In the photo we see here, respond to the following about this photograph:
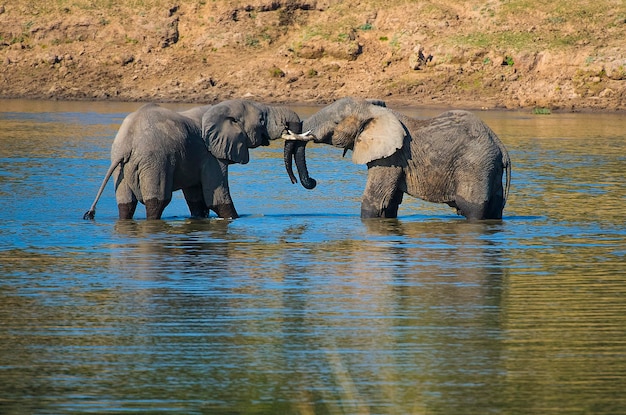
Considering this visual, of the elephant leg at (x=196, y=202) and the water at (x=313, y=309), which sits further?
the elephant leg at (x=196, y=202)

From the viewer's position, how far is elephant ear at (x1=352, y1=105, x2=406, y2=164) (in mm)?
14719

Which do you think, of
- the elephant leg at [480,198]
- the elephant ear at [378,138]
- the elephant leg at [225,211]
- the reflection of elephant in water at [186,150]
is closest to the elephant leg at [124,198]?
the reflection of elephant in water at [186,150]

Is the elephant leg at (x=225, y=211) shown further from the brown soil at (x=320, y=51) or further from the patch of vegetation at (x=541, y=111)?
the brown soil at (x=320, y=51)

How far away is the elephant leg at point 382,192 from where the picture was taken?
14.9 m

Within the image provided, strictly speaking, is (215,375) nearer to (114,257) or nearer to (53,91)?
(114,257)

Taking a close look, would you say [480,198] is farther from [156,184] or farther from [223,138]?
[156,184]

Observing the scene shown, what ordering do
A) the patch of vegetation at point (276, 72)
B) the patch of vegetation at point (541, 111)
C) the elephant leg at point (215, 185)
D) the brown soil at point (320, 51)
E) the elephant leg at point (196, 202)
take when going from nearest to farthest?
the elephant leg at point (215, 185)
the elephant leg at point (196, 202)
the patch of vegetation at point (541, 111)
the brown soil at point (320, 51)
the patch of vegetation at point (276, 72)

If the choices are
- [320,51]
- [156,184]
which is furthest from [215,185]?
[320,51]

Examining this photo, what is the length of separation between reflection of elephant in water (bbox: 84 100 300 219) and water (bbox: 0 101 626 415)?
304 mm

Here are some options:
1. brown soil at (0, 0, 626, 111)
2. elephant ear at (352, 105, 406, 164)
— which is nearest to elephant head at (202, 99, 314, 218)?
elephant ear at (352, 105, 406, 164)

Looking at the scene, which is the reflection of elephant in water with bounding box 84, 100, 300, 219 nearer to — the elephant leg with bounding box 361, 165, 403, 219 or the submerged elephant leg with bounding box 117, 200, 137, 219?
the submerged elephant leg with bounding box 117, 200, 137, 219

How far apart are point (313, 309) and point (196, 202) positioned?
20.4 ft

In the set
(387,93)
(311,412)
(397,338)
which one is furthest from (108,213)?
(387,93)

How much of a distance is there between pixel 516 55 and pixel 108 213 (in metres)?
32.9
